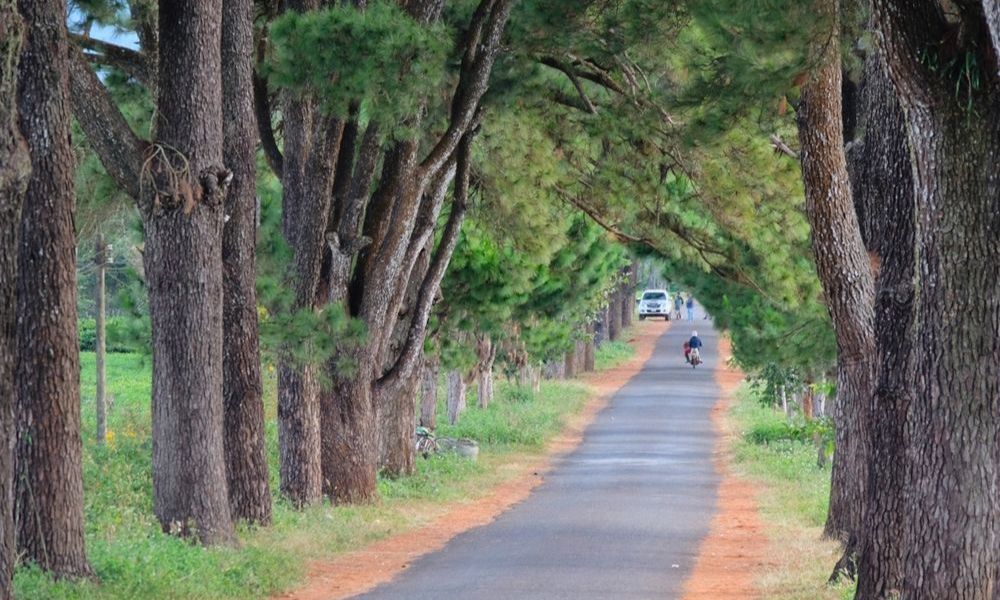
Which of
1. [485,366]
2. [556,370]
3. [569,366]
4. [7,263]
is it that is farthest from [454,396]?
[7,263]

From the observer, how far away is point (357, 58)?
16.0m

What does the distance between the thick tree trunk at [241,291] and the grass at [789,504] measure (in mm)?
5443

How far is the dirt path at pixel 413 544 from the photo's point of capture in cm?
1402

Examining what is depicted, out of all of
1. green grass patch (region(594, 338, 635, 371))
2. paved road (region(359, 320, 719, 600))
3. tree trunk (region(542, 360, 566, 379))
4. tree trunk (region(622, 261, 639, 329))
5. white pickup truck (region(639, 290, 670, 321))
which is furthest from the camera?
A: white pickup truck (region(639, 290, 670, 321))

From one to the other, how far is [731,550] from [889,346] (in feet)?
22.2

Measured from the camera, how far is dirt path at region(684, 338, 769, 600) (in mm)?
13875

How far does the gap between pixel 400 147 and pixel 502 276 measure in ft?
32.4

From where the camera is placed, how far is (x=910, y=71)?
873 centimetres

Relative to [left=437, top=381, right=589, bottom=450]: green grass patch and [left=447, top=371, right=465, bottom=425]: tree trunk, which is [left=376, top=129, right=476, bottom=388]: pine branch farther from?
[left=447, top=371, right=465, bottom=425]: tree trunk

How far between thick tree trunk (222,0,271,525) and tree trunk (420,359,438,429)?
59.9ft

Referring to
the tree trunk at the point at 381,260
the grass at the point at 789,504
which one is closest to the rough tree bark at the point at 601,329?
the grass at the point at 789,504

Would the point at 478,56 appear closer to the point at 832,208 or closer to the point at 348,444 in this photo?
the point at 348,444

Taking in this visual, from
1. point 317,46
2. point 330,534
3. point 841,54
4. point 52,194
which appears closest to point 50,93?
point 52,194

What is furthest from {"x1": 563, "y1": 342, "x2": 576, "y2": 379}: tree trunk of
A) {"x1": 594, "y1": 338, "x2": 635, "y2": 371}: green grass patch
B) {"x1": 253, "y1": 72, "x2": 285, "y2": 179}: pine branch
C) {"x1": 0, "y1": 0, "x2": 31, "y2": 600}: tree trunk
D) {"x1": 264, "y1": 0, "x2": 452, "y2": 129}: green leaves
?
{"x1": 0, "y1": 0, "x2": 31, "y2": 600}: tree trunk
